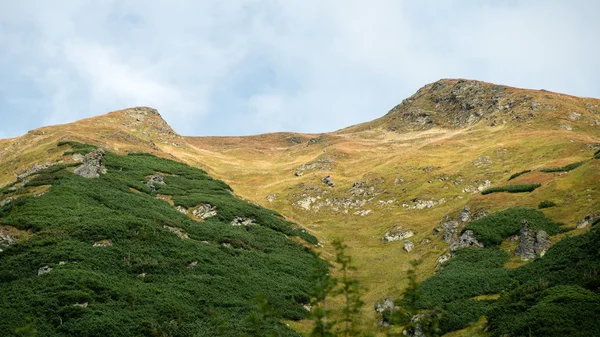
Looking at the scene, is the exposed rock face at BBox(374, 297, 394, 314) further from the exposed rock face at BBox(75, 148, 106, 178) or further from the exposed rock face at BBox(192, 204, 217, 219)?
the exposed rock face at BBox(75, 148, 106, 178)

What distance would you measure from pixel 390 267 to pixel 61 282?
40.1m

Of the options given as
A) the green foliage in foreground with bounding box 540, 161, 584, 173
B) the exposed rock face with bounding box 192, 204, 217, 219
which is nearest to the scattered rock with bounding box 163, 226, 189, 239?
the exposed rock face with bounding box 192, 204, 217, 219

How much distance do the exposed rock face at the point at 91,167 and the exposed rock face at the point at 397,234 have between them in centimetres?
4703

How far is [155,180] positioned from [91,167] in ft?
38.6

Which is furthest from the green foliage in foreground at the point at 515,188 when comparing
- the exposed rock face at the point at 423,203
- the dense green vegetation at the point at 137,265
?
the dense green vegetation at the point at 137,265

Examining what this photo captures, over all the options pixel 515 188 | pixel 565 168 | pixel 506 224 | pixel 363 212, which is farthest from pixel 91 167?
pixel 565 168

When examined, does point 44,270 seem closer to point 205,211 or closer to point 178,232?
point 178,232

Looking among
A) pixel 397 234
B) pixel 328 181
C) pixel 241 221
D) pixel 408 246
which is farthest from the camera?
pixel 328 181

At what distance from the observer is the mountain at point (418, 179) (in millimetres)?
49094

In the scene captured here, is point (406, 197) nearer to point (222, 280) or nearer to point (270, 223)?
point (270, 223)

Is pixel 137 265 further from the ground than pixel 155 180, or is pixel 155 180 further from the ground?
pixel 155 180

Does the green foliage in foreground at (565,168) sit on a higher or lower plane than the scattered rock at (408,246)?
higher

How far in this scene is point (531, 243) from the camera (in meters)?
46.4

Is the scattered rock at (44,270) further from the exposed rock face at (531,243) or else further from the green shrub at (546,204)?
the green shrub at (546,204)
